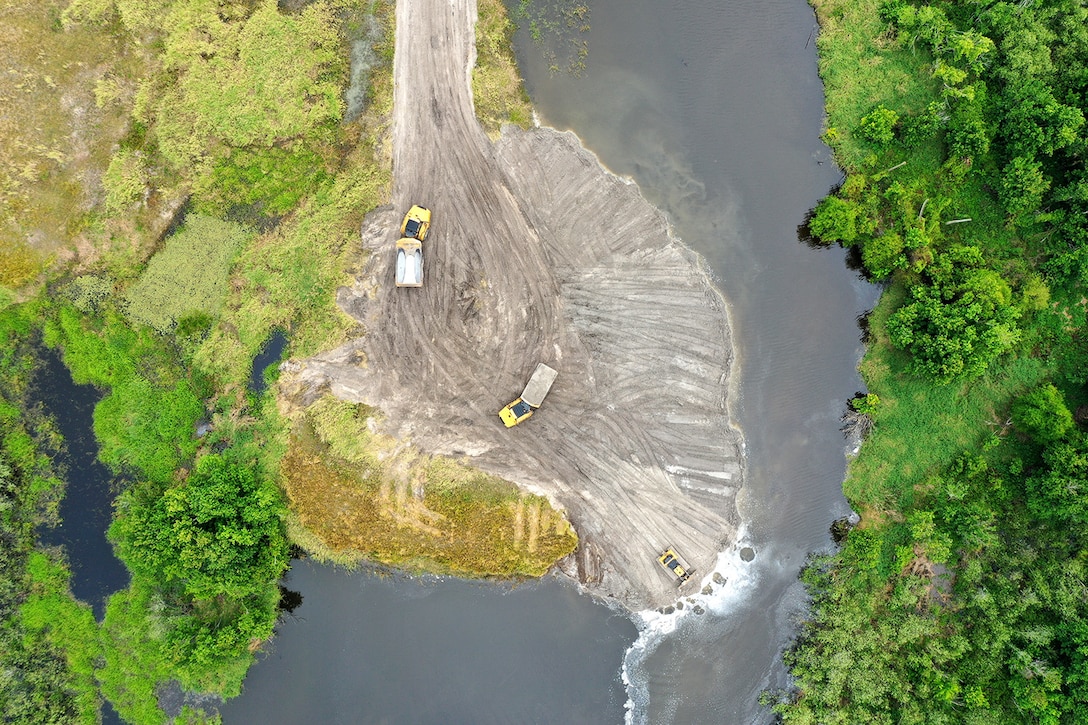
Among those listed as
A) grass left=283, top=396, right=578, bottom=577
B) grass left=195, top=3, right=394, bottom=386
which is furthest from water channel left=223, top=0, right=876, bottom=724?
grass left=195, top=3, right=394, bottom=386

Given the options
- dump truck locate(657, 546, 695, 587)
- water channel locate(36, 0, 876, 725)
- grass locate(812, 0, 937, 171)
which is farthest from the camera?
grass locate(812, 0, 937, 171)

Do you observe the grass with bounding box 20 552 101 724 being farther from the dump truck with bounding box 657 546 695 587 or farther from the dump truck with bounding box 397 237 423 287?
the dump truck with bounding box 657 546 695 587

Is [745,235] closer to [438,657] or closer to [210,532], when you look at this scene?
[438,657]

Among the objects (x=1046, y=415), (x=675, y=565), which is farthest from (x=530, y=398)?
(x=1046, y=415)

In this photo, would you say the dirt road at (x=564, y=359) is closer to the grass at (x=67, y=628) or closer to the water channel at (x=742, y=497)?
the water channel at (x=742, y=497)

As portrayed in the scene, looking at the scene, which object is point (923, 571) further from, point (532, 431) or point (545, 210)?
point (545, 210)

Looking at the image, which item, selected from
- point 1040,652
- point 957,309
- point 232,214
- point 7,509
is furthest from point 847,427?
point 7,509
